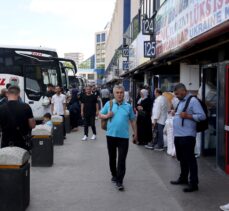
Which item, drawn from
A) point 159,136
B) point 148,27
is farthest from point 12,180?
point 148,27

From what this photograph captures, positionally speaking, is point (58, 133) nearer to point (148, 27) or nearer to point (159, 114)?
point (159, 114)

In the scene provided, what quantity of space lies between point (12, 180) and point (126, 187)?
90.9 inches

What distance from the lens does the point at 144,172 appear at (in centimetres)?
869

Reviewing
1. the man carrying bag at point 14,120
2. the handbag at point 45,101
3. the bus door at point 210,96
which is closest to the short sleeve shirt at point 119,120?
the man carrying bag at point 14,120

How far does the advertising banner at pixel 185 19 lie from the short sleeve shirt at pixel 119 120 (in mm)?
2300

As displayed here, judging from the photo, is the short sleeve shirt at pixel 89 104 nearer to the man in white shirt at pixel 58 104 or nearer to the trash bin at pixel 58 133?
the man in white shirt at pixel 58 104

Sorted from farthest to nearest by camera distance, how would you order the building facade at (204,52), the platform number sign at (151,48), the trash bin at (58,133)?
the platform number sign at (151,48)
the trash bin at (58,133)
the building facade at (204,52)

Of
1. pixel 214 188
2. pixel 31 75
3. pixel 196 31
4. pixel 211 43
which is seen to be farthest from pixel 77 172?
pixel 31 75

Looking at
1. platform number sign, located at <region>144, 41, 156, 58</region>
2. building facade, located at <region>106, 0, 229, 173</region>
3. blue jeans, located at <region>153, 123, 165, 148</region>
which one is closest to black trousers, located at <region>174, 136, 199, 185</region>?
building facade, located at <region>106, 0, 229, 173</region>

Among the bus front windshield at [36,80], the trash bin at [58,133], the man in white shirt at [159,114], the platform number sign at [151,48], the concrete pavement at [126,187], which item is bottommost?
the concrete pavement at [126,187]

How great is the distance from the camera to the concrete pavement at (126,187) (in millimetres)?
6301

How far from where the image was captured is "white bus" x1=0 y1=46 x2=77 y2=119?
1769cm

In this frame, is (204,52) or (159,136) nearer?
(204,52)

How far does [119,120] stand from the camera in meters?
7.33
